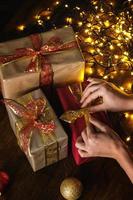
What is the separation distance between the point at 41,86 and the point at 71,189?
0.95ft

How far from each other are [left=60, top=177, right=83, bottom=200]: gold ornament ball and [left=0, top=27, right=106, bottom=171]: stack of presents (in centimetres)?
6

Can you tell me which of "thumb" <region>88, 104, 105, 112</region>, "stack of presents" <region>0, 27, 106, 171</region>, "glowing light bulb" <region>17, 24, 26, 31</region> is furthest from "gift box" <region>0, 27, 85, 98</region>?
"glowing light bulb" <region>17, 24, 26, 31</region>

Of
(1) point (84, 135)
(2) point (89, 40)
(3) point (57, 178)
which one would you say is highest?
(2) point (89, 40)

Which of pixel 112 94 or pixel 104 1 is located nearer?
pixel 112 94

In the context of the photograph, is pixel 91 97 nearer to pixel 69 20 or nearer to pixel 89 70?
pixel 89 70

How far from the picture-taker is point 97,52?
118 cm

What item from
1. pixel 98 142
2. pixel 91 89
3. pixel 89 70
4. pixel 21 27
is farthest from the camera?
pixel 21 27

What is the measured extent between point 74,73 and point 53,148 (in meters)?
0.23

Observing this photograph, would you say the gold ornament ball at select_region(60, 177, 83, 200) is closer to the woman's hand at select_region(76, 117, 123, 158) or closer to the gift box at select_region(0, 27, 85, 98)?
the woman's hand at select_region(76, 117, 123, 158)

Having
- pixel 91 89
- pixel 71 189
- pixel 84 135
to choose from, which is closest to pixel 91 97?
pixel 91 89

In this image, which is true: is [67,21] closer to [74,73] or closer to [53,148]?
[74,73]

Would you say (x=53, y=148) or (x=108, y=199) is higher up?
(x=53, y=148)

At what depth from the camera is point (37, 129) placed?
0.91 metres

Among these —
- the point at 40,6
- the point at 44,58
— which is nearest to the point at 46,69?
the point at 44,58
